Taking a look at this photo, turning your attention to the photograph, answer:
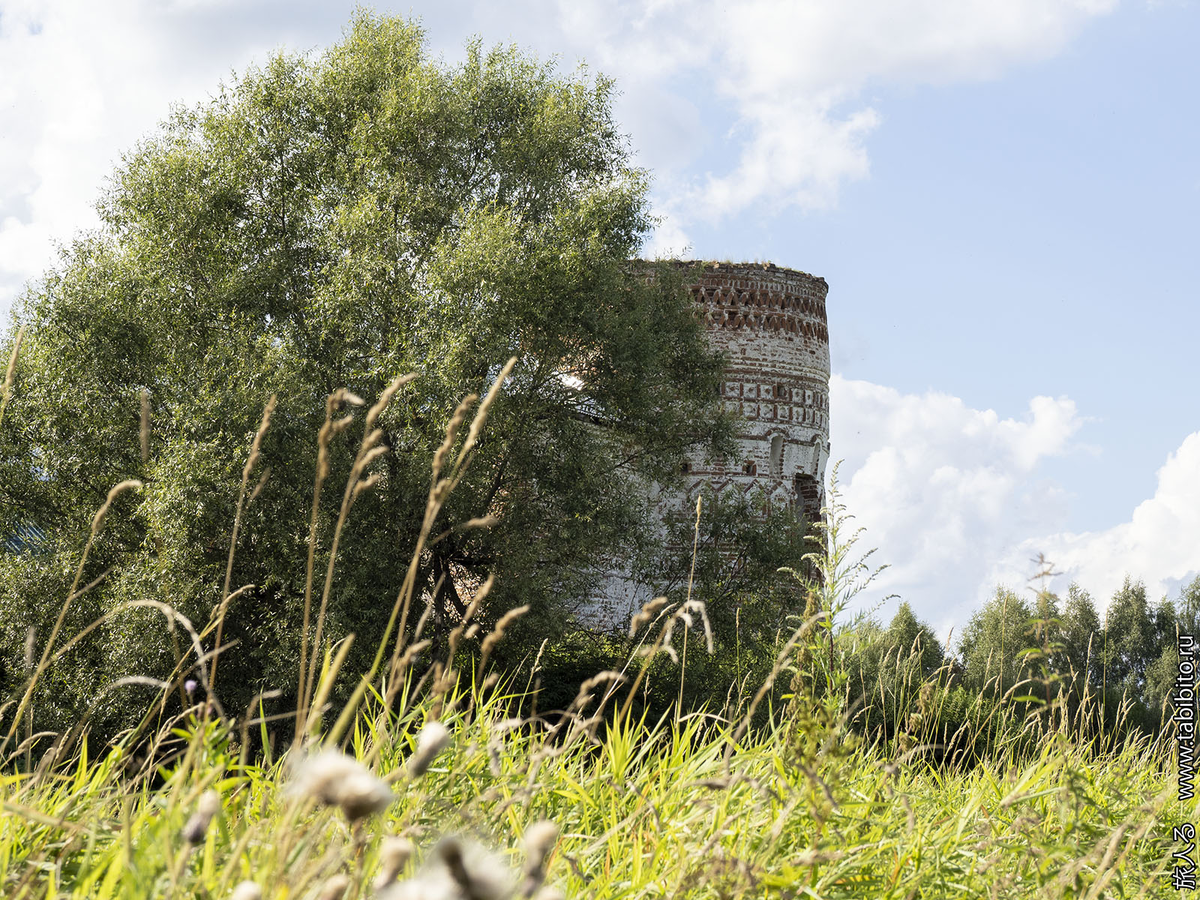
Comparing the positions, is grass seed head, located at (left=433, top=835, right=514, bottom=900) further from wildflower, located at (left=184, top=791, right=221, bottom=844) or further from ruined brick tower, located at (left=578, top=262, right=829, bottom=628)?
ruined brick tower, located at (left=578, top=262, right=829, bottom=628)

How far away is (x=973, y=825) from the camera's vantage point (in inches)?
142

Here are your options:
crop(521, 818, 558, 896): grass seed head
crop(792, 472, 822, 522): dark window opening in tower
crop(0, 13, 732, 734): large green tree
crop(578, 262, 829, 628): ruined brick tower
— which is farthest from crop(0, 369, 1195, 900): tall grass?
crop(792, 472, 822, 522): dark window opening in tower

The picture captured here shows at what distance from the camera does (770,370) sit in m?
21.6

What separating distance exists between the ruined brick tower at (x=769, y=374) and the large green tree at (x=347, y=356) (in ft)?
13.3

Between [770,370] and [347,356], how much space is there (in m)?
10.1

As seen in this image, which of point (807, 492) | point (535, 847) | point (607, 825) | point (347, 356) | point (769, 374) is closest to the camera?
point (535, 847)

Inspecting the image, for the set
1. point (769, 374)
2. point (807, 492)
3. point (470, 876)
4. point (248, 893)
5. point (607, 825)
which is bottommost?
point (607, 825)

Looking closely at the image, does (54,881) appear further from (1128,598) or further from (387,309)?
(1128,598)

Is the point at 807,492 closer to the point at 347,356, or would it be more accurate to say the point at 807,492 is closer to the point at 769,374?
the point at 769,374

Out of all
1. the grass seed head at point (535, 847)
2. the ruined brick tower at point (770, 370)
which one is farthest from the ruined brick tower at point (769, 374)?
the grass seed head at point (535, 847)

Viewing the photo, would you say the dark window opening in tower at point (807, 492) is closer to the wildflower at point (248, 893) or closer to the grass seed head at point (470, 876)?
the wildflower at point (248, 893)

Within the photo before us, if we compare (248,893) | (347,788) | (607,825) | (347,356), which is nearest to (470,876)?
(347,788)

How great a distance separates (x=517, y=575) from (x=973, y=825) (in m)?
10.3

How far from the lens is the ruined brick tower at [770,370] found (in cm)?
2138
